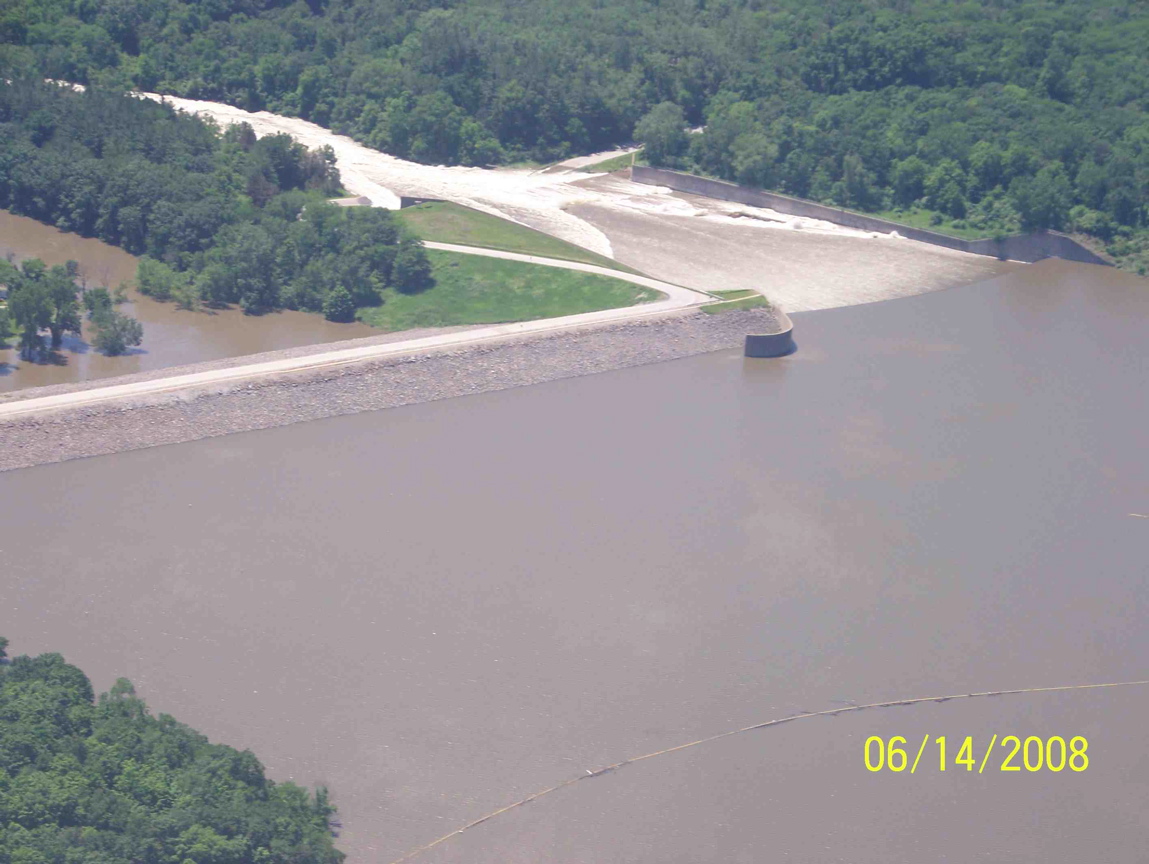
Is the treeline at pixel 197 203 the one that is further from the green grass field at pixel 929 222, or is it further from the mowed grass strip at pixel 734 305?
the green grass field at pixel 929 222

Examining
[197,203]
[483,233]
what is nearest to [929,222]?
[483,233]

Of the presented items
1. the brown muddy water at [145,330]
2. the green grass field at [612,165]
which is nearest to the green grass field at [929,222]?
the green grass field at [612,165]

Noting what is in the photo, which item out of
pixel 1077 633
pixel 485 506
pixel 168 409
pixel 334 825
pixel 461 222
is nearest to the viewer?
pixel 334 825

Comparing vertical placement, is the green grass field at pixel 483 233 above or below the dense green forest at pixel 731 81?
below

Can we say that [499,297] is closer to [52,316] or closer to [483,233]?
[483,233]

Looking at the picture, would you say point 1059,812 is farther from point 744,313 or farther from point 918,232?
point 918,232

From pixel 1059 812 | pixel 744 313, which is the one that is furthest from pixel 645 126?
pixel 1059 812
